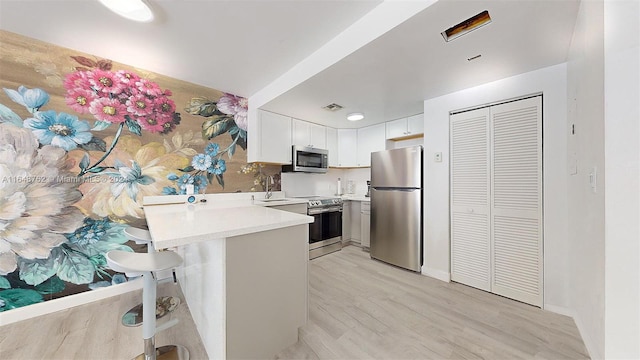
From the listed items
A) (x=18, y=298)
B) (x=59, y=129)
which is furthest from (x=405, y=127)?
(x=18, y=298)

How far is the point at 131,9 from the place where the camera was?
5.00 feet

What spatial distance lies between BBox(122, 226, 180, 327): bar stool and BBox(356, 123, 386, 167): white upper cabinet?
10.8 feet

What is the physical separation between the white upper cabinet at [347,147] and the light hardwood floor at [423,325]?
2.31m

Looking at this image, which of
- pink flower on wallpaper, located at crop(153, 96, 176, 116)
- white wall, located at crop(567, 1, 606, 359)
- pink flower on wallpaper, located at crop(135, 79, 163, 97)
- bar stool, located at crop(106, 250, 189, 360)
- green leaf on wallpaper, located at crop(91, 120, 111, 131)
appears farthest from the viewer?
pink flower on wallpaper, located at crop(153, 96, 176, 116)

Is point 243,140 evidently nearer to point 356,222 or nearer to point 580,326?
point 356,222

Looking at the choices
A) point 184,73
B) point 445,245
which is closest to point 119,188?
point 184,73

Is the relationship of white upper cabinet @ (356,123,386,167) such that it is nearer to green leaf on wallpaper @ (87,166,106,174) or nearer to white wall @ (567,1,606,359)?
white wall @ (567,1,606,359)

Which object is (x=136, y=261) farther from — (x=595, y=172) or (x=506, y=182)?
(x=506, y=182)

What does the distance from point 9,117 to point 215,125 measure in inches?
64.6

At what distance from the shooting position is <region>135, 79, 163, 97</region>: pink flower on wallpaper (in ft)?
7.82

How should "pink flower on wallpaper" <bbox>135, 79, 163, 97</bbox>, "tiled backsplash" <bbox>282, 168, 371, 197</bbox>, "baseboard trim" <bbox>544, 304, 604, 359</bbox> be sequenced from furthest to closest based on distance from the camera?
1. "tiled backsplash" <bbox>282, 168, 371, 197</bbox>
2. "pink flower on wallpaper" <bbox>135, 79, 163, 97</bbox>
3. "baseboard trim" <bbox>544, 304, 604, 359</bbox>

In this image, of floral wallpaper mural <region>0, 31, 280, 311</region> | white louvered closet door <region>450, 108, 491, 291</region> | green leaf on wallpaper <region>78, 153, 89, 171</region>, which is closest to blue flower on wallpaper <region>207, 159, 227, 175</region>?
floral wallpaper mural <region>0, 31, 280, 311</region>

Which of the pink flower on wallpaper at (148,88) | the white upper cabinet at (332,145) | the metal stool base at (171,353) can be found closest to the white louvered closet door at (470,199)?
the white upper cabinet at (332,145)

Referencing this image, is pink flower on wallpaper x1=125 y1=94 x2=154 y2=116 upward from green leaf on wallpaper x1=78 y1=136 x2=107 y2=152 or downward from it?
upward
